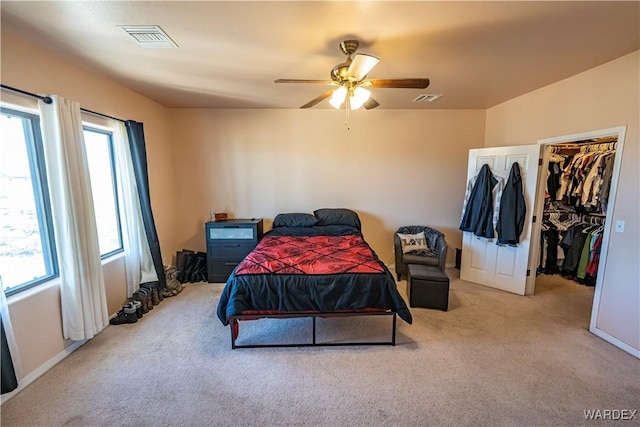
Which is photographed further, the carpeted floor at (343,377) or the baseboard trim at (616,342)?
the baseboard trim at (616,342)

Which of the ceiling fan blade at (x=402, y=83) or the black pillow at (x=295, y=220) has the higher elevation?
the ceiling fan blade at (x=402, y=83)

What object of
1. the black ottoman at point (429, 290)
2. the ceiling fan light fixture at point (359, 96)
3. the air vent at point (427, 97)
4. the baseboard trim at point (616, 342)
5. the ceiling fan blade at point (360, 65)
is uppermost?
the air vent at point (427, 97)

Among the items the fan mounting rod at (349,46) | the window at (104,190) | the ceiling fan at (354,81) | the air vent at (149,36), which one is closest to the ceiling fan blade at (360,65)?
the ceiling fan at (354,81)

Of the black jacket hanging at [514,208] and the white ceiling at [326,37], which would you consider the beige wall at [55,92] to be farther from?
the black jacket hanging at [514,208]

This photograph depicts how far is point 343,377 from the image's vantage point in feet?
6.75

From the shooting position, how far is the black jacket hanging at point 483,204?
3.62m

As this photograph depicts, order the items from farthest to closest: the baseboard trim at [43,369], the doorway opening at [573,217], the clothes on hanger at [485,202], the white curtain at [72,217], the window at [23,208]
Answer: the clothes on hanger at [485,202]
the doorway opening at [573,217]
the white curtain at [72,217]
the window at [23,208]
the baseboard trim at [43,369]

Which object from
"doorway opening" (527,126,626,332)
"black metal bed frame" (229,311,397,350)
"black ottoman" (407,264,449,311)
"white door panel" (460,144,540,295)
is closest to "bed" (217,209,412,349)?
"black metal bed frame" (229,311,397,350)

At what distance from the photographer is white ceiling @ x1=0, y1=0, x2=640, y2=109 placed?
170 cm

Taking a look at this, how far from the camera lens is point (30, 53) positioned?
6.83ft

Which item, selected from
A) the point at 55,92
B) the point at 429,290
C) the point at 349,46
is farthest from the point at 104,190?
the point at 429,290

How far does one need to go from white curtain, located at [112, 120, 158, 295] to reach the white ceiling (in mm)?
717

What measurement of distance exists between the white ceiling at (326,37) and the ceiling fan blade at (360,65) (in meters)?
0.28

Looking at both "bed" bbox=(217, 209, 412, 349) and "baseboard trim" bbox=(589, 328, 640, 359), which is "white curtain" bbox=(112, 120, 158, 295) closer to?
"bed" bbox=(217, 209, 412, 349)
